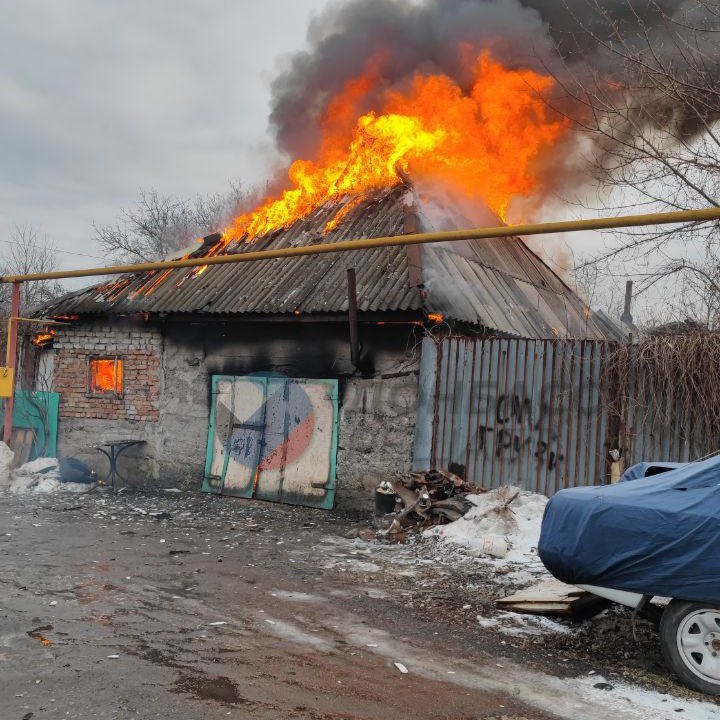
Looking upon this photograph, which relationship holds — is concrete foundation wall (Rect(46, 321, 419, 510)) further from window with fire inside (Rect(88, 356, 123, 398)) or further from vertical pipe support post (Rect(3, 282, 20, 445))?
vertical pipe support post (Rect(3, 282, 20, 445))

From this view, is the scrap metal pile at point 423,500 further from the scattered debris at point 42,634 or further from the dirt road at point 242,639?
the scattered debris at point 42,634

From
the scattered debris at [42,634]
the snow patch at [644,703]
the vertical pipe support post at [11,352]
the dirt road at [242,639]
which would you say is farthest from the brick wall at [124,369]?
the snow patch at [644,703]

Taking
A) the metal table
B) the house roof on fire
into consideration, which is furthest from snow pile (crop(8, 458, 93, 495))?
the house roof on fire

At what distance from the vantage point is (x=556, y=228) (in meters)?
6.48

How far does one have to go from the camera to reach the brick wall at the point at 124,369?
487 inches

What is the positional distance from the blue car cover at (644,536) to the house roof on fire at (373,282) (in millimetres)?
4967

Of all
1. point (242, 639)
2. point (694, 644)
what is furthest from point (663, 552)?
point (242, 639)

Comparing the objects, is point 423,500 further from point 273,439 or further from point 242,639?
point 242,639

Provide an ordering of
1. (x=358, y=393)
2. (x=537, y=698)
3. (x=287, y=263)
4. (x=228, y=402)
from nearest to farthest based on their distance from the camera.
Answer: (x=537, y=698)
(x=358, y=393)
(x=228, y=402)
(x=287, y=263)

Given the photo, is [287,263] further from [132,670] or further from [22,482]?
[132,670]

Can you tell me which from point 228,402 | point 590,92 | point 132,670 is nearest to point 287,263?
point 228,402

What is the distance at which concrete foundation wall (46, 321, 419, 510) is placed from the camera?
9.97m

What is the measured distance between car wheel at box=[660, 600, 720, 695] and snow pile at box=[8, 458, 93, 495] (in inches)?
407

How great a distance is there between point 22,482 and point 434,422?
7.62 metres
